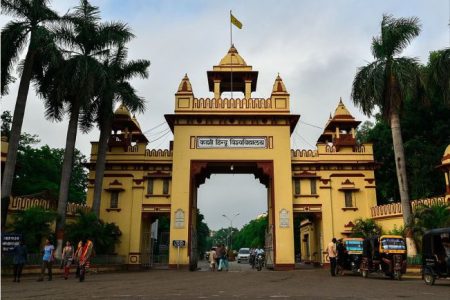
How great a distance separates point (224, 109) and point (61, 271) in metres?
14.1

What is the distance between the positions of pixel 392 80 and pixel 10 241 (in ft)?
65.4

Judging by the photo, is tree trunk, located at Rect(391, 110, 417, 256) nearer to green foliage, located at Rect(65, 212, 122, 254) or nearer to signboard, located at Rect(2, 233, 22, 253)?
green foliage, located at Rect(65, 212, 122, 254)

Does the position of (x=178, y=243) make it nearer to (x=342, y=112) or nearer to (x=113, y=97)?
(x=113, y=97)

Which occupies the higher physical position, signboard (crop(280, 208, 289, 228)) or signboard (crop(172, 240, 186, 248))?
signboard (crop(280, 208, 289, 228))

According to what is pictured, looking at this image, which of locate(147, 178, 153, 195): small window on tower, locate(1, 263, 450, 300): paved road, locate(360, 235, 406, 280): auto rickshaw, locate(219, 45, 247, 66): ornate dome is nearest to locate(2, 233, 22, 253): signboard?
locate(1, 263, 450, 300): paved road

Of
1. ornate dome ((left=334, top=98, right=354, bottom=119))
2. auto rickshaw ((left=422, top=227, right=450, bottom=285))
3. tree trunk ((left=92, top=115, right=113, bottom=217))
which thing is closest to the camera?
auto rickshaw ((left=422, top=227, right=450, bottom=285))

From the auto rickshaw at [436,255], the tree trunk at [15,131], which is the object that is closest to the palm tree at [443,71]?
the auto rickshaw at [436,255]

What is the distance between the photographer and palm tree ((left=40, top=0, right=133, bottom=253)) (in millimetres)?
21781

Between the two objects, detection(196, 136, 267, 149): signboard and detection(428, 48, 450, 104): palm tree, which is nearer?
detection(428, 48, 450, 104): palm tree

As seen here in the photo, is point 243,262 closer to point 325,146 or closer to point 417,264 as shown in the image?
point 325,146

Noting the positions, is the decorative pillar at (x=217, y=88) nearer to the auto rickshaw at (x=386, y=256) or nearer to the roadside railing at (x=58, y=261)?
the roadside railing at (x=58, y=261)

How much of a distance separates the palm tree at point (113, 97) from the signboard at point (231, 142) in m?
4.60

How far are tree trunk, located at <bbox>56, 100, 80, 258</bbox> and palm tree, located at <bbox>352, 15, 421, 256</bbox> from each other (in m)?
15.7

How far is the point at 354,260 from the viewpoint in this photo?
1945 centimetres
